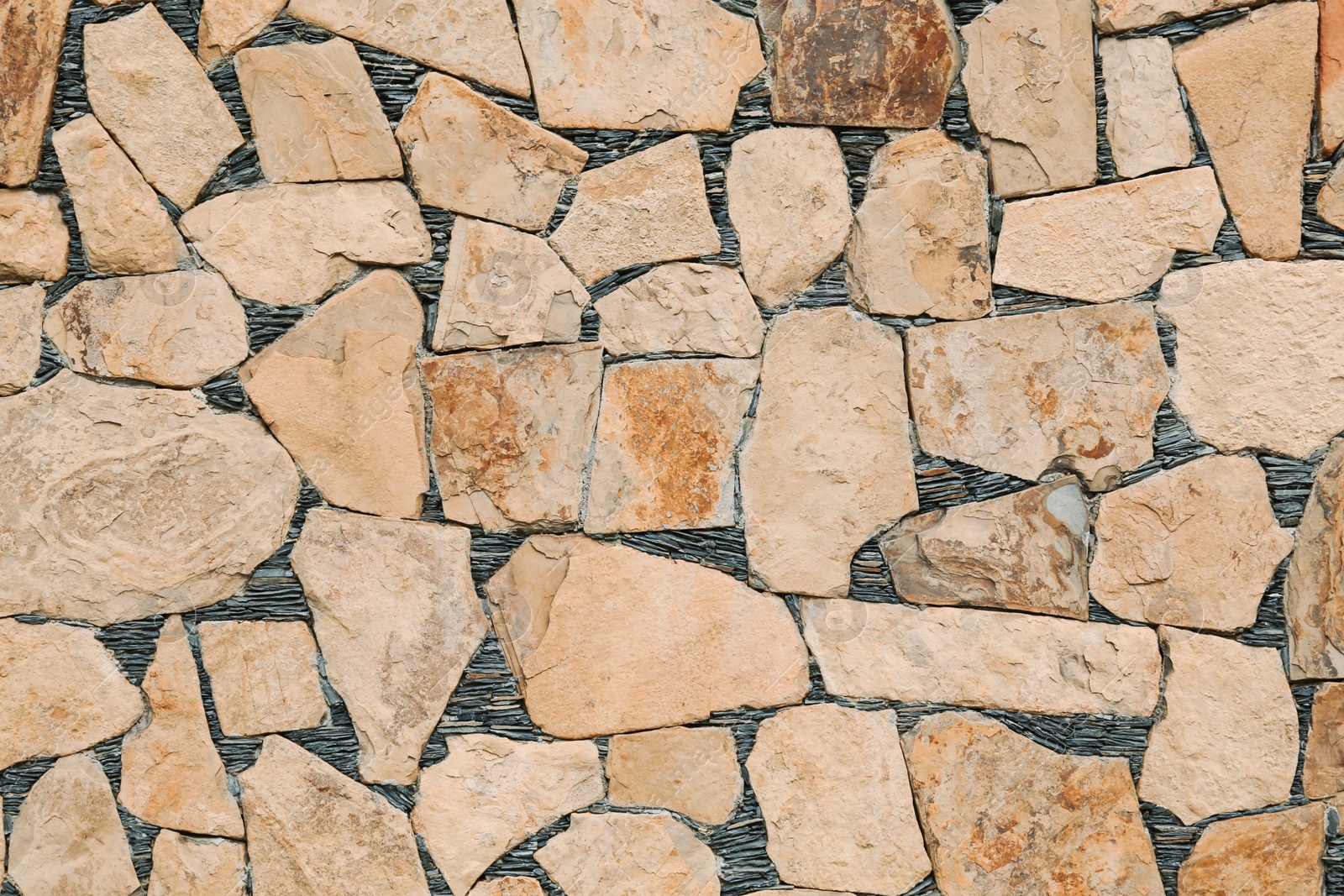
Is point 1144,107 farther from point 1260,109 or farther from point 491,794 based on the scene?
point 491,794

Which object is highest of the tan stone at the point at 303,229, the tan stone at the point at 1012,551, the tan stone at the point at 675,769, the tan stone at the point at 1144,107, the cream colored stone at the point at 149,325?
the tan stone at the point at 1144,107

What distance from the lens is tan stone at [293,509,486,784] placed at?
163 cm

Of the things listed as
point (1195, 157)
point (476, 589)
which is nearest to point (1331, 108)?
point (1195, 157)

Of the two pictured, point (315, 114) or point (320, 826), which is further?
point (320, 826)

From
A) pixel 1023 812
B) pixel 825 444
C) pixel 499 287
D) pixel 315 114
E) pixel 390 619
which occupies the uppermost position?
pixel 315 114

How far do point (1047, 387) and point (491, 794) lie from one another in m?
1.23

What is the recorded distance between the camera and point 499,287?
1.58m

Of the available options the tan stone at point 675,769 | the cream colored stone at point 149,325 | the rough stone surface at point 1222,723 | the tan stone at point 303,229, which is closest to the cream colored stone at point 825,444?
the tan stone at point 675,769

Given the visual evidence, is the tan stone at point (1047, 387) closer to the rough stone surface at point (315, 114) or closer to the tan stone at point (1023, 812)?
the tan stone at point (1023, 812)

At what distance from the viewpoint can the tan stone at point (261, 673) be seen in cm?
163

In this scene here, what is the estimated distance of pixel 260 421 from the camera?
161 cm

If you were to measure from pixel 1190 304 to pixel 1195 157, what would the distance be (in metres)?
0.25

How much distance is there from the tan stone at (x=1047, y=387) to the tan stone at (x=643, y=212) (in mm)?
432

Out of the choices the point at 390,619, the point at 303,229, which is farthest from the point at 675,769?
the point at 303,229
